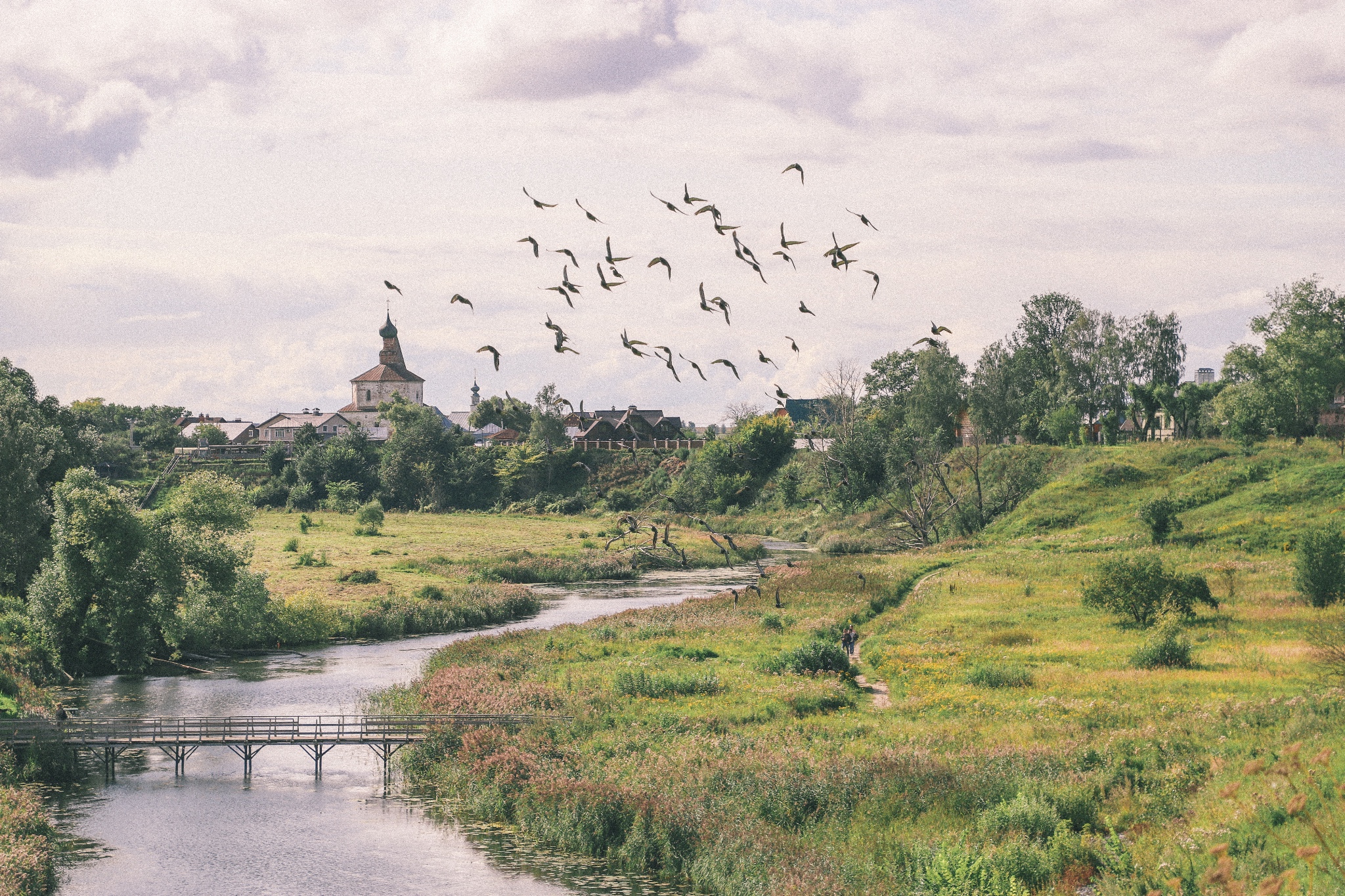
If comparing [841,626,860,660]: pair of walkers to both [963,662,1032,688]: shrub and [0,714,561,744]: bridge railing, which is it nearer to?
[963,662,1032,688]: shrub

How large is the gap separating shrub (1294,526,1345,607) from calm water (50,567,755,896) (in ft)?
114

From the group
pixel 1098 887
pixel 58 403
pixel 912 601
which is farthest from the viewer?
pixel 58 403

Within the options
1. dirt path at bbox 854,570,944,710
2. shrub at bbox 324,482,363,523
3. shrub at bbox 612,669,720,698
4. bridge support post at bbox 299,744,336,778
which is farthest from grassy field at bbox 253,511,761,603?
dirt path at bbox 854,570,944,710

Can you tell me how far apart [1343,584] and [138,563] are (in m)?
53.1

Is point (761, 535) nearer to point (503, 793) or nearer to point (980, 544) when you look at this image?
point (980, 544)

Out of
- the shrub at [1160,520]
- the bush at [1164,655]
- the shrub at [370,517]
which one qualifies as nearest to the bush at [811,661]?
the bush at [1164,655]

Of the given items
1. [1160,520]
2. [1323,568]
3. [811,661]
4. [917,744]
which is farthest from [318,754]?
[1160,520]

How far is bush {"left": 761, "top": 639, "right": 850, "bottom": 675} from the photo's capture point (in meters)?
40.2

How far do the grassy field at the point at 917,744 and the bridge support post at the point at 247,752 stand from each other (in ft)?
18.2

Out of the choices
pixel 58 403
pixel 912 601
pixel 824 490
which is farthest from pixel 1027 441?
pixel 58 403

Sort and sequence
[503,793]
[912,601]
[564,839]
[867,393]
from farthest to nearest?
[867,393] < [912,601] < [503,793] < [564,839]

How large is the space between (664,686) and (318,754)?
11.8m

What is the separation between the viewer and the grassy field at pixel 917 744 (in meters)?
21.6

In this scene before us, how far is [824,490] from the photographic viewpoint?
11300 cm
